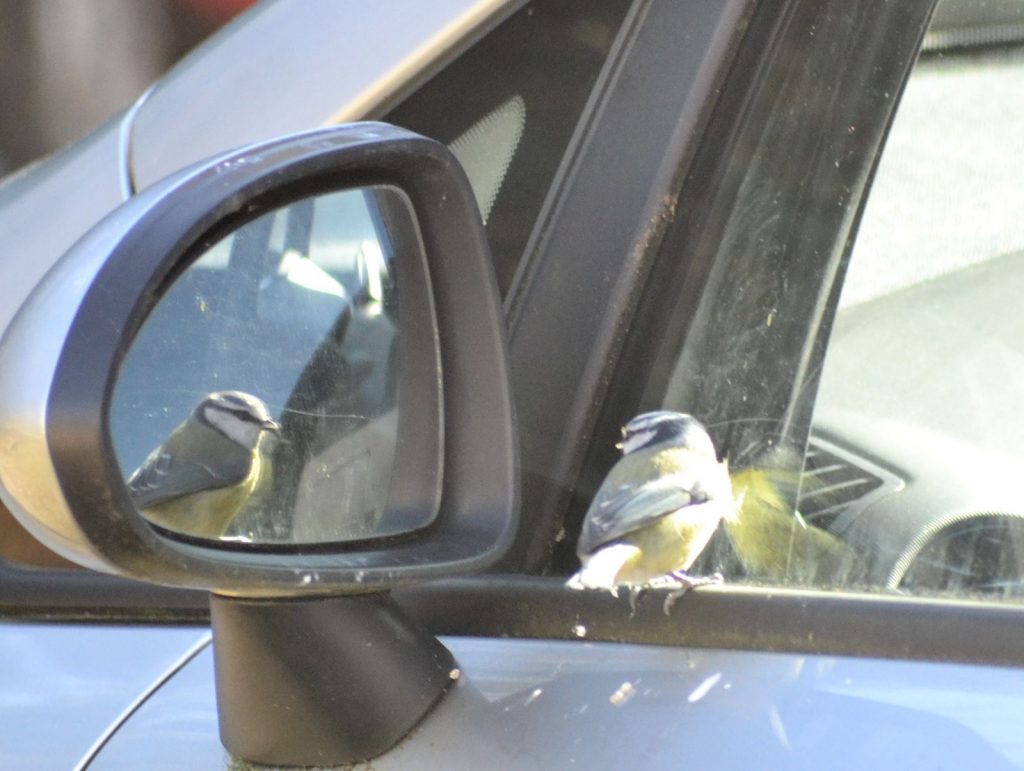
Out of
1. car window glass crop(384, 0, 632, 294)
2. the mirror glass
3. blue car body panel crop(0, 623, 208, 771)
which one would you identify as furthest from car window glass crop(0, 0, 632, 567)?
the mirror glass

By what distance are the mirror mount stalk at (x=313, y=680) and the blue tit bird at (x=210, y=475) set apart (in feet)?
0.33

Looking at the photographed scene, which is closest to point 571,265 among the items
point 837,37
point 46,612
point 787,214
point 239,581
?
point 787,214

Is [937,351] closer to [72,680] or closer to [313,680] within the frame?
[313,680]

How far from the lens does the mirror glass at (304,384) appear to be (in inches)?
61.3

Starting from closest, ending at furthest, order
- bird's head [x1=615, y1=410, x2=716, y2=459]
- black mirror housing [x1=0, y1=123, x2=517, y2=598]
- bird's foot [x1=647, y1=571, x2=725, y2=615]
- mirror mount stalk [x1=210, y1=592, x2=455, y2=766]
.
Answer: black mirror housing [x1=0, y1=123, x2=517, y2=598] < mirror mount stalk [x1=210, y1=592, x2=455, y2=766] < bird's foot [x1=647, y1=571, x2=725, y2=615] < bird's head [x1=615, y1=410, x2=716, y2=459]

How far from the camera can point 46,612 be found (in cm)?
193

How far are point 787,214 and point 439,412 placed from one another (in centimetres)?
50

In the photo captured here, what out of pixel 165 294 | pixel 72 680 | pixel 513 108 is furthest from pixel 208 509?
pixel 513 108

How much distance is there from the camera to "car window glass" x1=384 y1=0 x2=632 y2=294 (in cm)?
194

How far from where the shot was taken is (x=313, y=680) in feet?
4.99

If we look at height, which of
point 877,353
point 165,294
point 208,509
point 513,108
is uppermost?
point 513,108

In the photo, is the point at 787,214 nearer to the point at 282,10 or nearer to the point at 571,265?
the point at 571,265

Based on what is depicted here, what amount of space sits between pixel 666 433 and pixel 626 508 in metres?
0.15

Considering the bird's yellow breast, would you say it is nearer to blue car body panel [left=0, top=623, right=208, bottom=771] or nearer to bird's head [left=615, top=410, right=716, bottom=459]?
blue car body panel [left=0, top=623, right=208, bottom=771]
